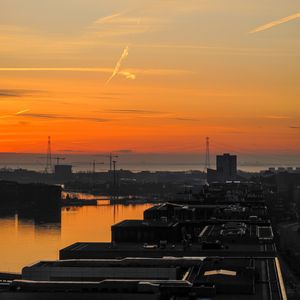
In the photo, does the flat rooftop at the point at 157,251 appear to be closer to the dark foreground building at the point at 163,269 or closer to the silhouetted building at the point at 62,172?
the dark foreground building at the point at 163,269

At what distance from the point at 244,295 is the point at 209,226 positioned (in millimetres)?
11512

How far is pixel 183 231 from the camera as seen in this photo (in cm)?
2166

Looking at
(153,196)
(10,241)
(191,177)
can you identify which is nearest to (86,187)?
(153,196)

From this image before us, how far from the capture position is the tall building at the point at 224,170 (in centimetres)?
8846

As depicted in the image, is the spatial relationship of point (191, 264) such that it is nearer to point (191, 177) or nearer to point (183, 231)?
point (183, 231)

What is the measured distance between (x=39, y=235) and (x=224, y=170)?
55.9 meters

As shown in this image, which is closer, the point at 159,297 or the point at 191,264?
the point at 159,297

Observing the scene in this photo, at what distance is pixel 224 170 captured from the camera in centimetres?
9088

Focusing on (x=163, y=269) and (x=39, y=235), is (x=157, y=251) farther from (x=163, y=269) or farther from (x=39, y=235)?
(x=39, y=235)

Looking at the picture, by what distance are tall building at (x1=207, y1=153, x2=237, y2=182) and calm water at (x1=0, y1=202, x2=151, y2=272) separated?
36.0 metres

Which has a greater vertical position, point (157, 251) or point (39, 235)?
point (157, 251)

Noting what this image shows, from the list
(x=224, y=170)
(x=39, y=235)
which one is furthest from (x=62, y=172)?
(x=39, y=235)

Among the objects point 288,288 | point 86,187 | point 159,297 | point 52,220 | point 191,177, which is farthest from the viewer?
point 191,177

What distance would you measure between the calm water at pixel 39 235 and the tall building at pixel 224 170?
3602 cm
